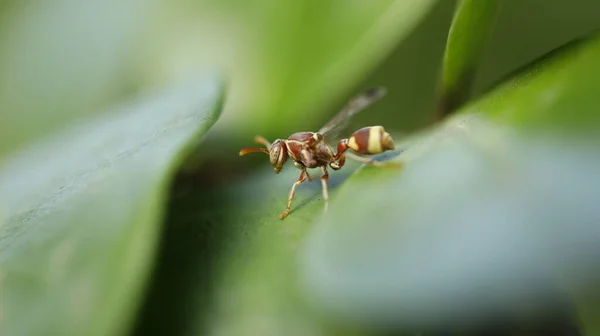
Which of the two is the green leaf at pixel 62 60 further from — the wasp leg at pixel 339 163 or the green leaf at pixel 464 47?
the green leaf at pixel 464 47

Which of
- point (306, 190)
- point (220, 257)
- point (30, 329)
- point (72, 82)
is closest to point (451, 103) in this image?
point (306, 190)

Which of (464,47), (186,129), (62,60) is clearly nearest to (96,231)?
(186,129)

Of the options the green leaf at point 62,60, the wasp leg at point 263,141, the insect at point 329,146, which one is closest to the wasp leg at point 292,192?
the insect at point 329,146

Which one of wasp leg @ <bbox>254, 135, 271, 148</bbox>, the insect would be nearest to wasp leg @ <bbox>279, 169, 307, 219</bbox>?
the insect

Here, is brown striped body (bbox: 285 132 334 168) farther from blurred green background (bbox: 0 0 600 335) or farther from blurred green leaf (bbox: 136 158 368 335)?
blurred green leaf (bbox: 136 158 368 335)

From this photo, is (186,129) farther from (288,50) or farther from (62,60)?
(62,60)
